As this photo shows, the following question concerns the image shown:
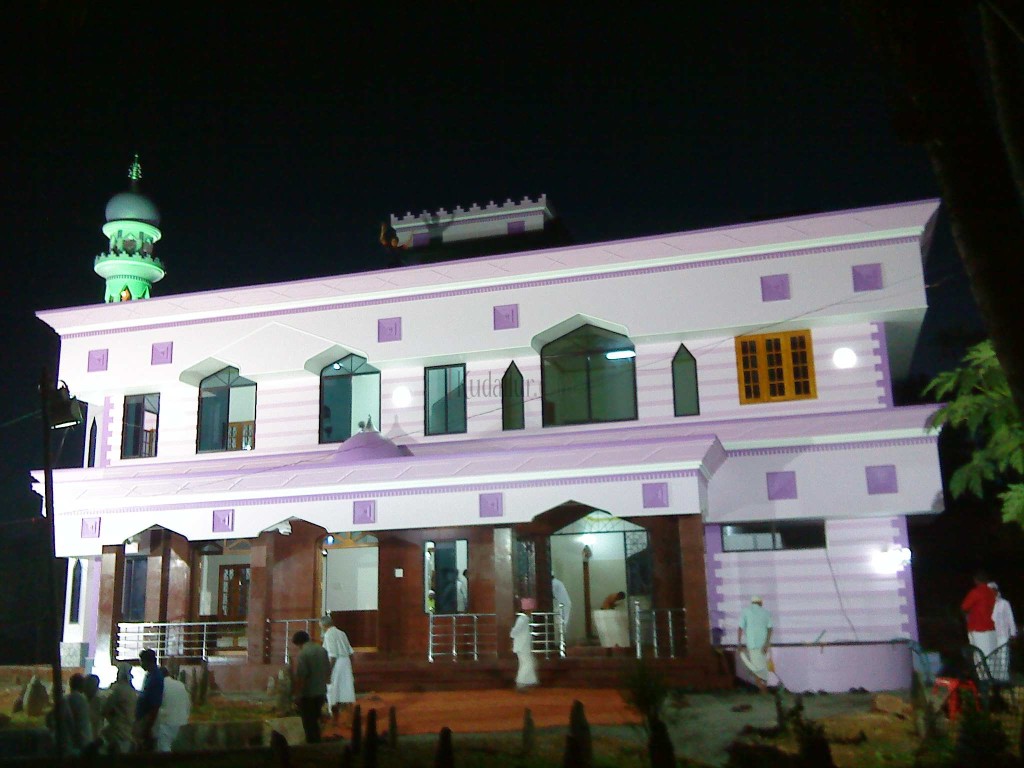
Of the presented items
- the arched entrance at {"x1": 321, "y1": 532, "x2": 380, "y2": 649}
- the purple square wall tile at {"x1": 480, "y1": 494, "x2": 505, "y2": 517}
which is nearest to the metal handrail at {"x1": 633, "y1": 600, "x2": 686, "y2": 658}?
the purple square wall tile at {"x1": 480, "y1": 494, "x2": 505, "y2": 517}

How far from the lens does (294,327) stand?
24.3m

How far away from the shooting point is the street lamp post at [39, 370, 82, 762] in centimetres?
1272

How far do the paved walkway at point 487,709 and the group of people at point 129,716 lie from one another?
2389 mm

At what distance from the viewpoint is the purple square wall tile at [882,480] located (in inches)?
795

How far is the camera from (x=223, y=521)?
22.1m

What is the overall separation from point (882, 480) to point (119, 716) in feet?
44.1

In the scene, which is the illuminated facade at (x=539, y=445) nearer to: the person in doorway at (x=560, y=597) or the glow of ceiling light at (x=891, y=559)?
the glow of ceiling light at (x=891, y=559)

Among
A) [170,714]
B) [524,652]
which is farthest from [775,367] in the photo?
[170,714]

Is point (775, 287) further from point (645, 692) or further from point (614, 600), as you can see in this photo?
point (645, 692)

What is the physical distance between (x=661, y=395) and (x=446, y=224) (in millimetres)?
8262

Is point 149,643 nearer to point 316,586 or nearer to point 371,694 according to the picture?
point 316,586

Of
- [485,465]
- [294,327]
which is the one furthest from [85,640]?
[485,465]

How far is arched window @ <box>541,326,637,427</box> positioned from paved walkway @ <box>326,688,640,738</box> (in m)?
6.01

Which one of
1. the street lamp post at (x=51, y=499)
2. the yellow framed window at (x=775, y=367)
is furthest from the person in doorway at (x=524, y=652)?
the street lamp post at (x=51, y=499)
